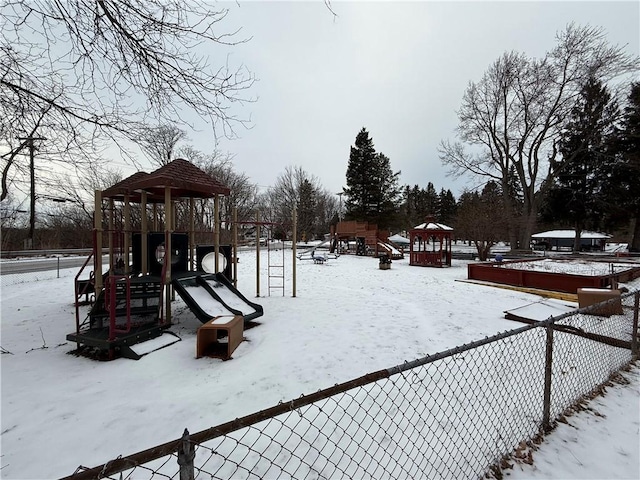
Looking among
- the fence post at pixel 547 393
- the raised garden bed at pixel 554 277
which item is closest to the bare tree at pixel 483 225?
the raised garden bed at pixel 554 277

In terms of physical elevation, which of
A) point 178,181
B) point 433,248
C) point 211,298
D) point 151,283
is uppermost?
point 178,181

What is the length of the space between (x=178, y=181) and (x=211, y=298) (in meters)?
2.34

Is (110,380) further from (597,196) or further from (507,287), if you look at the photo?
(597,196)

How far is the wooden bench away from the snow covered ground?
162 millimetres

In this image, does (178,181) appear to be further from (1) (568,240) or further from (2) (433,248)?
(1) (568,240)

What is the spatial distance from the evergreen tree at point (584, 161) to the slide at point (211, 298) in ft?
84.6

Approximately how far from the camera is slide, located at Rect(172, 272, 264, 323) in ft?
17.1

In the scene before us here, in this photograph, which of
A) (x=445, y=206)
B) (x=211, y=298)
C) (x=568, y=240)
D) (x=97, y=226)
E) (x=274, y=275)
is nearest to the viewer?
(x=97, y=226)

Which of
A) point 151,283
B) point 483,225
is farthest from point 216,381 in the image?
point 483,225

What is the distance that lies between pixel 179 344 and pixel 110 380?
1196 millimetres

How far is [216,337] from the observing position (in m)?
4.57

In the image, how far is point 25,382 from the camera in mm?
3633

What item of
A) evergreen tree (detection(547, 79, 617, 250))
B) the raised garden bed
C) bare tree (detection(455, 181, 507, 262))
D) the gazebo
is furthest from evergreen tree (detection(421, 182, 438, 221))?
the raised garden bed

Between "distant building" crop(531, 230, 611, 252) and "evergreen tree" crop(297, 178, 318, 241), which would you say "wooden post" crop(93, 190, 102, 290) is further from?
"distant building" crop(531, 230, 611, 252)
